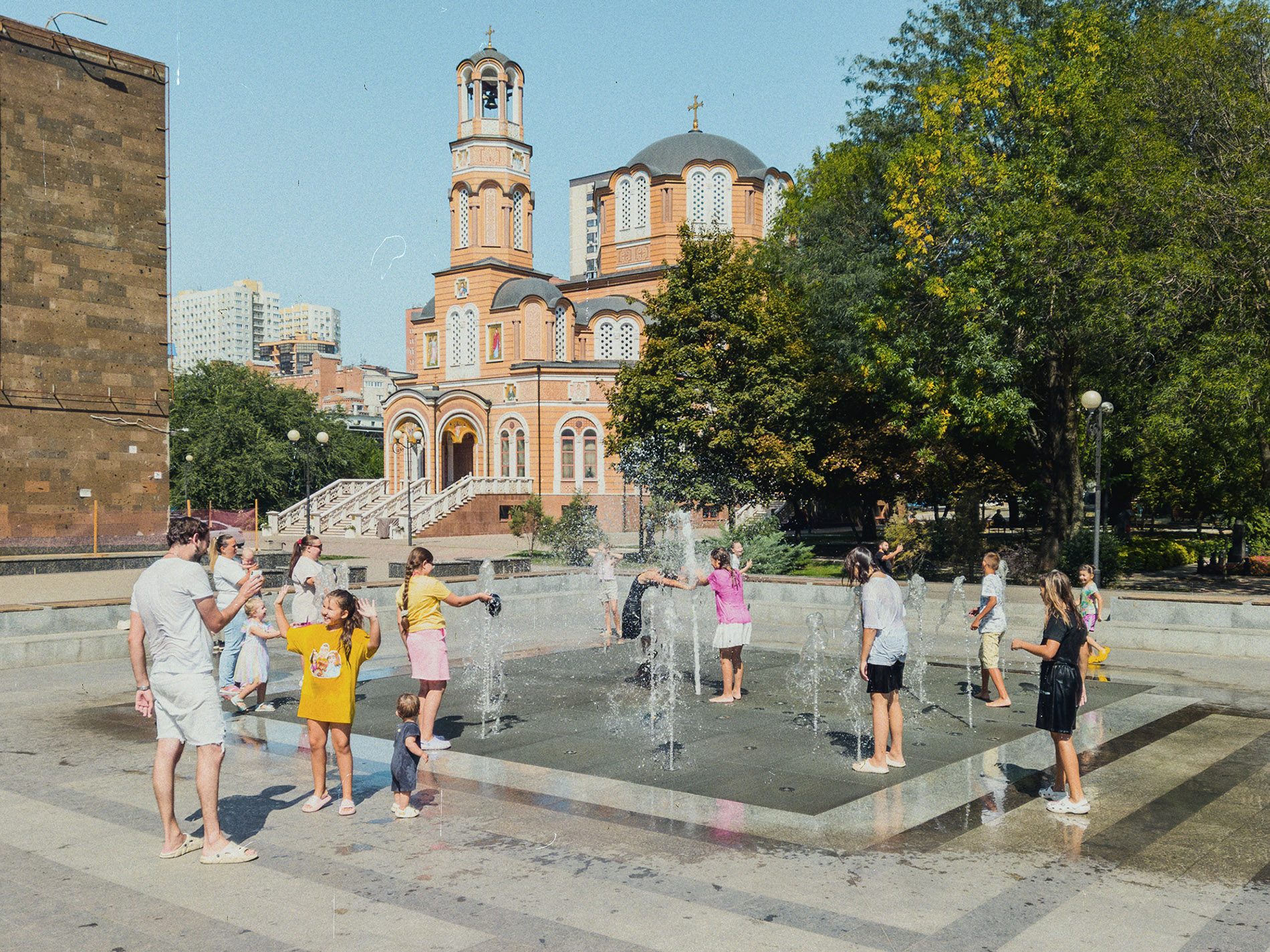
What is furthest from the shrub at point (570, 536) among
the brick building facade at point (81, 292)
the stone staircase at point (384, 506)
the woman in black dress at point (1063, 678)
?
the woman in black dress at point (1063, 678)

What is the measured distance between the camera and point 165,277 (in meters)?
34.6

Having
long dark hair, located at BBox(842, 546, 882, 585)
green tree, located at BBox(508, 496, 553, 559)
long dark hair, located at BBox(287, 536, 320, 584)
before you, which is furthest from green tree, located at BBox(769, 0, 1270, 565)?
long dark hair, located at BBox(287, 536, 320, 584)

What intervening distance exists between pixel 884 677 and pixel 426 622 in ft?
12.7

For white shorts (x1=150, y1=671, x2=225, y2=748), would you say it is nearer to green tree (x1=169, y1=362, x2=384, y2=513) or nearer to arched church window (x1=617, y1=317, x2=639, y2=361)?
arched church window (x1=617, y1=317, x2=639, y2=361)

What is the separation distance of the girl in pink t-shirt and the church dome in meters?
48.2

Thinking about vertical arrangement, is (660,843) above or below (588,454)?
below

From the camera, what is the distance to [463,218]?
56.2 metres

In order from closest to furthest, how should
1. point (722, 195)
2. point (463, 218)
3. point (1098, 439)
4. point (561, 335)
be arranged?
point (1098, 439) < point (561, 335) < point (722, 195) < point (463, 218)

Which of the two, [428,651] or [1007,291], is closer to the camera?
[428,651]

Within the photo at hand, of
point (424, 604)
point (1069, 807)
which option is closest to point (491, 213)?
point (424, 604)

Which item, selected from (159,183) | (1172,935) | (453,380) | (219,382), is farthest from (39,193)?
(219,382)

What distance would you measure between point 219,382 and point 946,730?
69.7 m

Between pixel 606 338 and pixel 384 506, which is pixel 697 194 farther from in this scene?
pixel 384 506

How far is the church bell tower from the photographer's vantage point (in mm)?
55062
